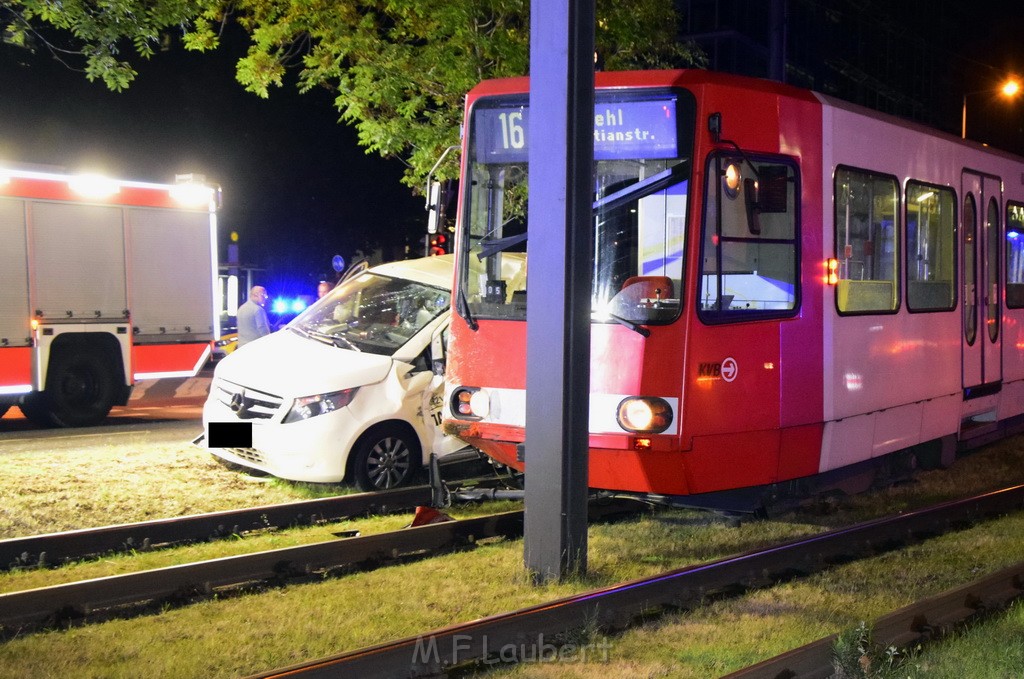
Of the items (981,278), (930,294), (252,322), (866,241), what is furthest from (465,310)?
(252,322)

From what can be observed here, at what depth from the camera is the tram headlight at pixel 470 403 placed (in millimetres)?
8273

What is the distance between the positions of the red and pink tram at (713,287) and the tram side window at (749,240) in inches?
0.6

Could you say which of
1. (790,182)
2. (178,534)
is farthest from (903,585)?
(178,534)

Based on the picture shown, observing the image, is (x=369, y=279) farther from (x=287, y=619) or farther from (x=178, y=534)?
(x=287, y=619)

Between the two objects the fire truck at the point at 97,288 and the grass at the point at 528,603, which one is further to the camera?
the fire truck at the point at 97,288

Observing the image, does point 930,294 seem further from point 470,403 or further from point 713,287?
point 470,403

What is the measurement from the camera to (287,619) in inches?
250

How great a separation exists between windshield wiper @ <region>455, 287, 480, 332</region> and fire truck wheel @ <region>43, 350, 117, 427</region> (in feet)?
27.4

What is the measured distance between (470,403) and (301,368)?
96.2 inches

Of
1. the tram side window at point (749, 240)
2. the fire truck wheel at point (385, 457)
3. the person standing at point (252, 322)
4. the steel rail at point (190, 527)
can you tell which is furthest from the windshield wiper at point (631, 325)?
the person standing at point (252, 322)

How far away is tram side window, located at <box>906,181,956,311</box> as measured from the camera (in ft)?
32.6

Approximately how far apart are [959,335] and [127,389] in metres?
10.3

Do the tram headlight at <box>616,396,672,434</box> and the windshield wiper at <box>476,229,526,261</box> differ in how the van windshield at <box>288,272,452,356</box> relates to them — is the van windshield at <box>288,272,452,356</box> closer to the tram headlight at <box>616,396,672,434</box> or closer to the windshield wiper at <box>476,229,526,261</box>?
the windshield wiper at <box>476,229,526,261</box>

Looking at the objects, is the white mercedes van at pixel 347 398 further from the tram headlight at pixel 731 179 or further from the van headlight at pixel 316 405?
the tram headlight at pixel 731 179
